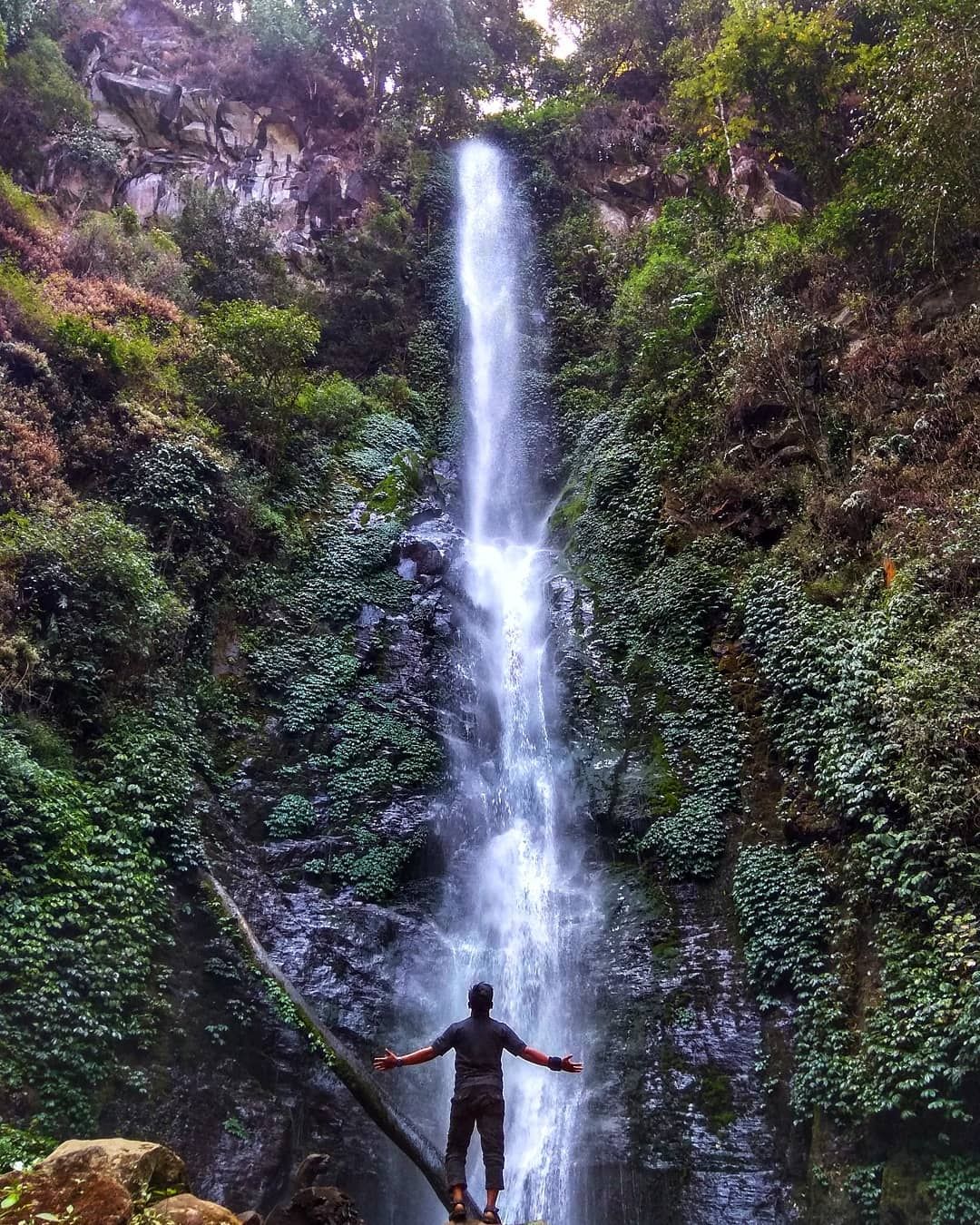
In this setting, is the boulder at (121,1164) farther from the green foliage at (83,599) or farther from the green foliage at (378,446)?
the green foliage at (378,446)

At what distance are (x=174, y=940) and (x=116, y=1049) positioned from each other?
1.14 m

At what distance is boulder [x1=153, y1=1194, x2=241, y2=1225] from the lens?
4.70 meters

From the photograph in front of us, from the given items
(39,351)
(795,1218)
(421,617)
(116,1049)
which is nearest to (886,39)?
(421,617)

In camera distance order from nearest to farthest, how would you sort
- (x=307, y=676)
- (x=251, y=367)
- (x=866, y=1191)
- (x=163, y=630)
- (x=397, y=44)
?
1. (x=866, y=1191)
2. (x=163, y=630)
3. (x=307, y=676)
4. (x=251, y=367)
5. (x=397, y=44)

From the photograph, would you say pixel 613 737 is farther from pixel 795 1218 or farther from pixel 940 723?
pixel 795 1218

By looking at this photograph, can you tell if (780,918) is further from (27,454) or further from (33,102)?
(33,102)

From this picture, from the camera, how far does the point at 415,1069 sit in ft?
31.9

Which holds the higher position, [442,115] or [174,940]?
[442,115]

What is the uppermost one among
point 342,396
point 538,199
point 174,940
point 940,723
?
point 538,199

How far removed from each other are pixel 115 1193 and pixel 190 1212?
45cm

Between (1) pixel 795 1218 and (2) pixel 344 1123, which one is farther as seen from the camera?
(2) pixel 344 1123

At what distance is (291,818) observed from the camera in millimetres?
11078

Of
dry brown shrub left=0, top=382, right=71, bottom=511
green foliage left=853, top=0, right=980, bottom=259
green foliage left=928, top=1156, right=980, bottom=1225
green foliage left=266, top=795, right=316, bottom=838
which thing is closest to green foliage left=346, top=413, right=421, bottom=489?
dry brown shrub left=0, top=382, right=71, bottom=511

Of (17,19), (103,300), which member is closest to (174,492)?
(103,300)
